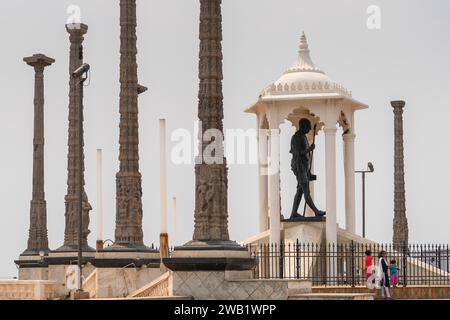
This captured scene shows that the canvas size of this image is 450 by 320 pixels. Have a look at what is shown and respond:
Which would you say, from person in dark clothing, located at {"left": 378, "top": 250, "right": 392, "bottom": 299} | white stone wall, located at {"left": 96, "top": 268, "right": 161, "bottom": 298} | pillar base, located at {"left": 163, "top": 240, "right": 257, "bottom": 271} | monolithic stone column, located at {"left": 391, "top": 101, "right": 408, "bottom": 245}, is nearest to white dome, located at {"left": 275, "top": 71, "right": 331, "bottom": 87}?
white stone wall, located at {"left": 96, "top": 268, "right": 161, "bottom": 298}

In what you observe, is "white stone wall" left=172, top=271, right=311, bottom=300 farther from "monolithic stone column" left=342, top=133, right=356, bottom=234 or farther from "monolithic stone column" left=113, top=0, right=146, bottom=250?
"monolithic stone column" left=342, top=133, right=356, bottom=234

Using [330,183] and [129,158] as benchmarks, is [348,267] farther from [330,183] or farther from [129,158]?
[129,158]

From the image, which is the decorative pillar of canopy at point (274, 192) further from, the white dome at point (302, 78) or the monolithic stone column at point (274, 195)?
the white dome at point (302, 78)

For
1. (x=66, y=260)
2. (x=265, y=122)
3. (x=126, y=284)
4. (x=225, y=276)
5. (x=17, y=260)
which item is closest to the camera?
(x=225, y=276)

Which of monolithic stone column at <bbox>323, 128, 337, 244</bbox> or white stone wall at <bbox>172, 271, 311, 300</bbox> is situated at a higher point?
monolithic stone column at <bbox>323, 128, 337, 244</bbox>

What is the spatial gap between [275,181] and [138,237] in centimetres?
473

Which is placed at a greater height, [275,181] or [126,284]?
[275,181]

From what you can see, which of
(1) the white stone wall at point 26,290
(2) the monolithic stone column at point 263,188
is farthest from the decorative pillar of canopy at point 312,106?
(1) the white stone wall at point 26,290

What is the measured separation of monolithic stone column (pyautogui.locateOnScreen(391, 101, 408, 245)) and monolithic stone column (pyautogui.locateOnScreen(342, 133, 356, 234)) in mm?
13997

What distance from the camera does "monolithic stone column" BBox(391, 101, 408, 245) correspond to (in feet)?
193
